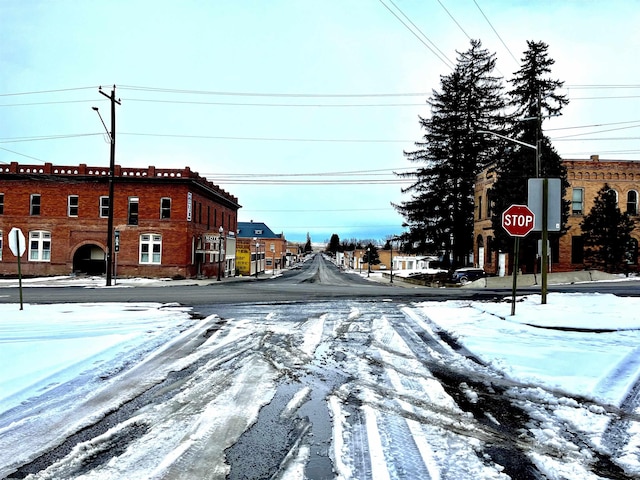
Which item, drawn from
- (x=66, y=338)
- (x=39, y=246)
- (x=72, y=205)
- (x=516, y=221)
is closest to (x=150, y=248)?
(x=72, y=205)

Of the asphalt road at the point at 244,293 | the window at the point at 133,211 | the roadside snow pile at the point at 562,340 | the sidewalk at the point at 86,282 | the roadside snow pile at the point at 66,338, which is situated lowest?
the sidewalk at the point at 86,282

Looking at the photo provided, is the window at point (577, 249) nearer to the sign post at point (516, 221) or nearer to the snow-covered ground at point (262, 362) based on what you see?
the snow-covered ground at point (262, 362)

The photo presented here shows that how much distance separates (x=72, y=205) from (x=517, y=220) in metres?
38.0

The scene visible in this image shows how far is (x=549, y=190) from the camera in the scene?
1194 cm

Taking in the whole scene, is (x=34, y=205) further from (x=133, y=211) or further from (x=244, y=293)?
(x=244, y=293)

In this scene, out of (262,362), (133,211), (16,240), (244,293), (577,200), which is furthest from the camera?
(133,211)

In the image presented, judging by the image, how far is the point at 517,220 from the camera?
36.9 feet

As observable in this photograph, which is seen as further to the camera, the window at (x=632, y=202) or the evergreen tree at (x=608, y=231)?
the window at (x=632, y=202)

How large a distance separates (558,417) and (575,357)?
2.74 meters

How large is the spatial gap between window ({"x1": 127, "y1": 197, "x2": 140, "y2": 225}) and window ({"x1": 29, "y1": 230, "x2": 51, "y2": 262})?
23.8ft

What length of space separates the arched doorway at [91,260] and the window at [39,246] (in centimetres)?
252

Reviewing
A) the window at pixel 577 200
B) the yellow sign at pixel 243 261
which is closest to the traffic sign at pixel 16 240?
the window at pixel 577 200

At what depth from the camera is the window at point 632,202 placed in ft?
119

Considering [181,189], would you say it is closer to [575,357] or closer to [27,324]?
[27,324]
